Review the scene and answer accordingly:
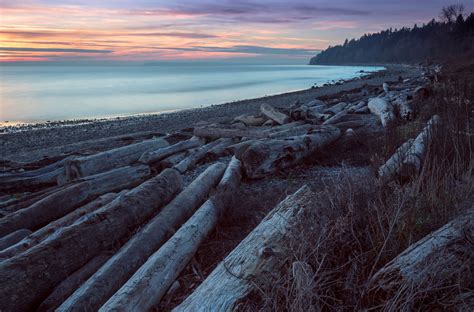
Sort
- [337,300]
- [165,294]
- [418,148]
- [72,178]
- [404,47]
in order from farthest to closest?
[404,47] → [72,178] → [418,148] → [165,294] → [337,300]

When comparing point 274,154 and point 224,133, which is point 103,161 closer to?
point 274,154

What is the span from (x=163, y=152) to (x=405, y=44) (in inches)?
4977

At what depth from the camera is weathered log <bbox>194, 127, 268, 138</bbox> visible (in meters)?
9.38

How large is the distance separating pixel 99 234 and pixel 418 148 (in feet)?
13.4

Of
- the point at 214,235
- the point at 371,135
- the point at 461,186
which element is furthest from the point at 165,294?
the point at 371,135

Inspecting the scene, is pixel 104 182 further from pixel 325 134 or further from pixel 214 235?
pixel 325 134

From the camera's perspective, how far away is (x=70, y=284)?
3422 mm

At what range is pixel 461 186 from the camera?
11.4 feet

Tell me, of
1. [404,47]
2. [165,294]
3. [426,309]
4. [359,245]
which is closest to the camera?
[426,309]

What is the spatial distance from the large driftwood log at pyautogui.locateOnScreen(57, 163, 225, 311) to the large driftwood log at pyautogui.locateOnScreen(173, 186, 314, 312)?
0.86m

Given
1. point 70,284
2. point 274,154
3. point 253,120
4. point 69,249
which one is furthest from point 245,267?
point 253,120

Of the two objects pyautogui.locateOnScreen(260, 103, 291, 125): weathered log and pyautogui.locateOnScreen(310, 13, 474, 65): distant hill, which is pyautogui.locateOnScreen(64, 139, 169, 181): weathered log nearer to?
pyautogui.locateOnScreen(260, 103, 291, 125): weathered log

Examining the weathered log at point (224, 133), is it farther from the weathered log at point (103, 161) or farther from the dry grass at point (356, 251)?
the dry grass at point (356, 251)

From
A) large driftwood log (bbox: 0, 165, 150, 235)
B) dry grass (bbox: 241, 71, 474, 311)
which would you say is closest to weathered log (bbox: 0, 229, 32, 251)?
large driftwood log (bbox: 0, 165, 150, 235)
